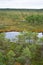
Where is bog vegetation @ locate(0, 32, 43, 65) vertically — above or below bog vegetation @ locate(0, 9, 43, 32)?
below

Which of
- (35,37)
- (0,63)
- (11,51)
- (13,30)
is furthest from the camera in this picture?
(35,37)

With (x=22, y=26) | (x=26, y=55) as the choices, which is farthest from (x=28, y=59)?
(x=22, y=26)

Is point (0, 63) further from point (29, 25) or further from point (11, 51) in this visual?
point (29, 25)

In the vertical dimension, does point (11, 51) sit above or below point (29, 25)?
below

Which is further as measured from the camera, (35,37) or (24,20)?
(35,37)

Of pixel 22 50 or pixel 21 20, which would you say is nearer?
pixel 21 20
